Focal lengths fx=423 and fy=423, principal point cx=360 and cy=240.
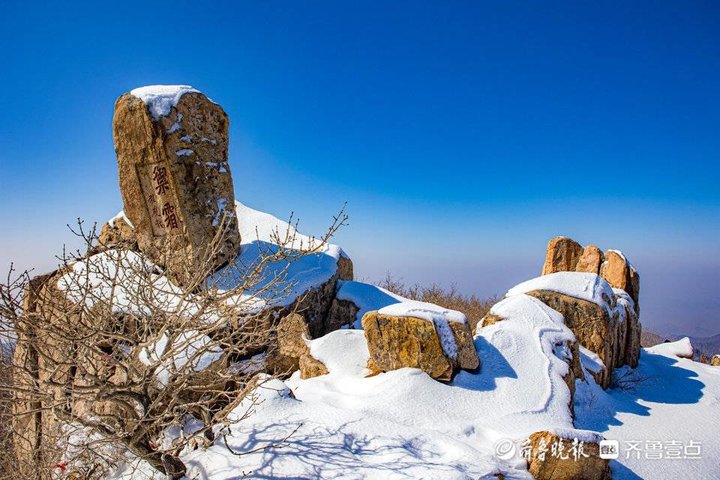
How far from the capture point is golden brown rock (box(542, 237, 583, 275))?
13.1m

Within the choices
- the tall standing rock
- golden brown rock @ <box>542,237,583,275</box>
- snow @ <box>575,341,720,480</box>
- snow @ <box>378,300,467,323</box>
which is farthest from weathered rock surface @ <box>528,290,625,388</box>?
the tall standing rock

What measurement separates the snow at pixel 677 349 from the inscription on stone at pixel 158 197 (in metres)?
13.0

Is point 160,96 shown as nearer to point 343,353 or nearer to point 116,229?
point 116,229

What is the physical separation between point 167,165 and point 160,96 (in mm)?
1517

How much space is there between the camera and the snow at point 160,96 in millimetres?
8898

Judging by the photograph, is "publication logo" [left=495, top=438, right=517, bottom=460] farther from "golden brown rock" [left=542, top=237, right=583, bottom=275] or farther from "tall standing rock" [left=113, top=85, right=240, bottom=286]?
"golden brown rock" [left=542, top=237, right=583, bottom=275]

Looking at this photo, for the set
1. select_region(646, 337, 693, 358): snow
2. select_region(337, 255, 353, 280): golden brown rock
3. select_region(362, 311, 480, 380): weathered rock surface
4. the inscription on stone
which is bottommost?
select_region(362, 311, 480, 380): weathered rock surface

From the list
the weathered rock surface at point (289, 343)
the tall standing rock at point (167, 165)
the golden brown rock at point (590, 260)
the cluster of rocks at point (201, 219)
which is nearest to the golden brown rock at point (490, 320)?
the cluster of rocks at point (201, 219)

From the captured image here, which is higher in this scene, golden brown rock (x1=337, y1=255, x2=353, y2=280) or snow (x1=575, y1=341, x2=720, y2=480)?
golden brown rock (x1=337, y1=255, x2=353, y2=280)

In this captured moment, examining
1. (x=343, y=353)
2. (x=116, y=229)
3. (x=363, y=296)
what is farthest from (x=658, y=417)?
(x=116, y=229)

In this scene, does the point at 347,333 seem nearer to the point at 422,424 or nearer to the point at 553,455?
the point at 422,424

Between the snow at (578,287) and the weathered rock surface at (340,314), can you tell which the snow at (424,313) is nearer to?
the snow at (578,287)

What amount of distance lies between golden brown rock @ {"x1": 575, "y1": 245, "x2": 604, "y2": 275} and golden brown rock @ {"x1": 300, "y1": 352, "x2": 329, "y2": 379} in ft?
31.0

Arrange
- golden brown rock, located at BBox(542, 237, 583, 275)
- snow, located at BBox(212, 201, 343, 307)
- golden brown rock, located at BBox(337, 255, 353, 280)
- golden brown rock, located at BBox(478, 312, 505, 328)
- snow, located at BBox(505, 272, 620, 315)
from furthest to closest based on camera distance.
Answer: golden brown rock, located at BBox(542, 237, 583, 275)
golden brown rock, located at BBox(337, 255, 353, 280)
snow, located at BBox(212, 201, 343, 307)
snow, located at BBox(505, 272, 620, 315)
golden brown rock, located at BBox(478, 312, 505, 328)
